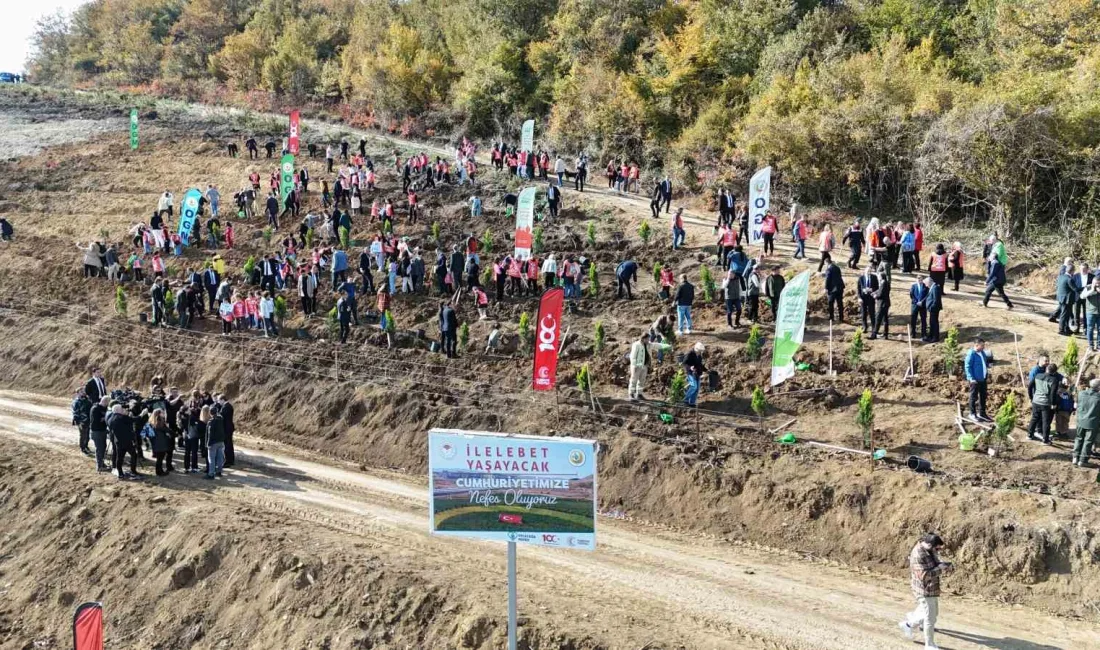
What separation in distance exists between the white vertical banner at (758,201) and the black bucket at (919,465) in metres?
9.14

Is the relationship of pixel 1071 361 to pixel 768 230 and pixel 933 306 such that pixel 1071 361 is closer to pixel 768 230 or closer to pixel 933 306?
pixel 933 306

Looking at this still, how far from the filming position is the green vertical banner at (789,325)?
667 inches

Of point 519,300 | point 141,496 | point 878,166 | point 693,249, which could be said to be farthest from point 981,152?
point 141,496

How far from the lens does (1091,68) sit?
26.2m

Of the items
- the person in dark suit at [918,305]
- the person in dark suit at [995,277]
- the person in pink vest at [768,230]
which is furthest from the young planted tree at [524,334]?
the person in dark suit at [995,277]

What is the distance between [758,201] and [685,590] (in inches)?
491

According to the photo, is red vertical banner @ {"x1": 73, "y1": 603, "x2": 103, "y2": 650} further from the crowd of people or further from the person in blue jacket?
the person in blue jacket

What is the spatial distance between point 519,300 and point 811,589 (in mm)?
13878

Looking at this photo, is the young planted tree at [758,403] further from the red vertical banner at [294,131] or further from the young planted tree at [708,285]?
the red vertical banner at [294,131]

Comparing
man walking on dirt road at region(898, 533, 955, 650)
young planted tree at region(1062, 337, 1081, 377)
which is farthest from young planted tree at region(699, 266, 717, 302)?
man walking on dirt road at region(898, 533, 955, 650)

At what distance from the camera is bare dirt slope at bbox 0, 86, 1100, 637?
48.5 feet

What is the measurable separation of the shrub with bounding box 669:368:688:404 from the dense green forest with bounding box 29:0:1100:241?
522 inches

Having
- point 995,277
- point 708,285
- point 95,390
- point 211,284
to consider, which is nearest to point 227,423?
point 95,390

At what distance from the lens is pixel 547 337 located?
1909 centimetres
